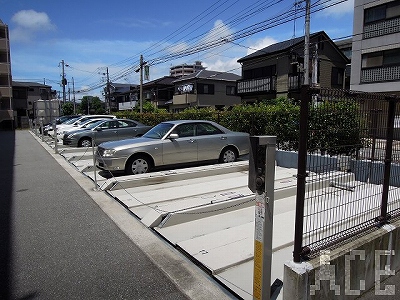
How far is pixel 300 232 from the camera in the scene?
2.40 meters

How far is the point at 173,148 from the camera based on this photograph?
316 inches

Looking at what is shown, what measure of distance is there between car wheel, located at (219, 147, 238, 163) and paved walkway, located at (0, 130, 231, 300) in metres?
3.89

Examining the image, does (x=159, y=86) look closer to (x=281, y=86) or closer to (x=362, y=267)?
A: (x=281, y=86)

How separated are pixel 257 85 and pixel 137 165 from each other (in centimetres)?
2366

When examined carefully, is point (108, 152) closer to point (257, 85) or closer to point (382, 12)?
point (382, 12)

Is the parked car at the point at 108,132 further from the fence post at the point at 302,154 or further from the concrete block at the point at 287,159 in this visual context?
the fence post at the point at 302,154

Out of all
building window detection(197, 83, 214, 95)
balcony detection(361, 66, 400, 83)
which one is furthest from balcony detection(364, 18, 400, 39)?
building window detection(197, 83, 214, 95)

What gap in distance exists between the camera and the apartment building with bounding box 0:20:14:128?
126ft

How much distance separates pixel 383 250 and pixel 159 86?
46.0 m

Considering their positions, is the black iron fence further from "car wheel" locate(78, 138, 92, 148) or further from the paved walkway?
"car wheel" locate(78, 138, 92, 148)

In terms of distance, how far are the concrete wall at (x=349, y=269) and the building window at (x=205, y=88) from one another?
117 feet

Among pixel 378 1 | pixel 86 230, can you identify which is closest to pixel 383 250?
pixel 86 230

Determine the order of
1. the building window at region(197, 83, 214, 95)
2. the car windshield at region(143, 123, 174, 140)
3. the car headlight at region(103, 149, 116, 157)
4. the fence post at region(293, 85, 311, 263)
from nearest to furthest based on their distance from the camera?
the fence post at region(293, 85, 311, 263), the car headlight at region(103, 149, 116, 157), the car windshield at region(143, 123, 174, 140), the building window at region(197, 83, 214, 95)

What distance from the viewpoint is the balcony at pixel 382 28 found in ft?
59.3
